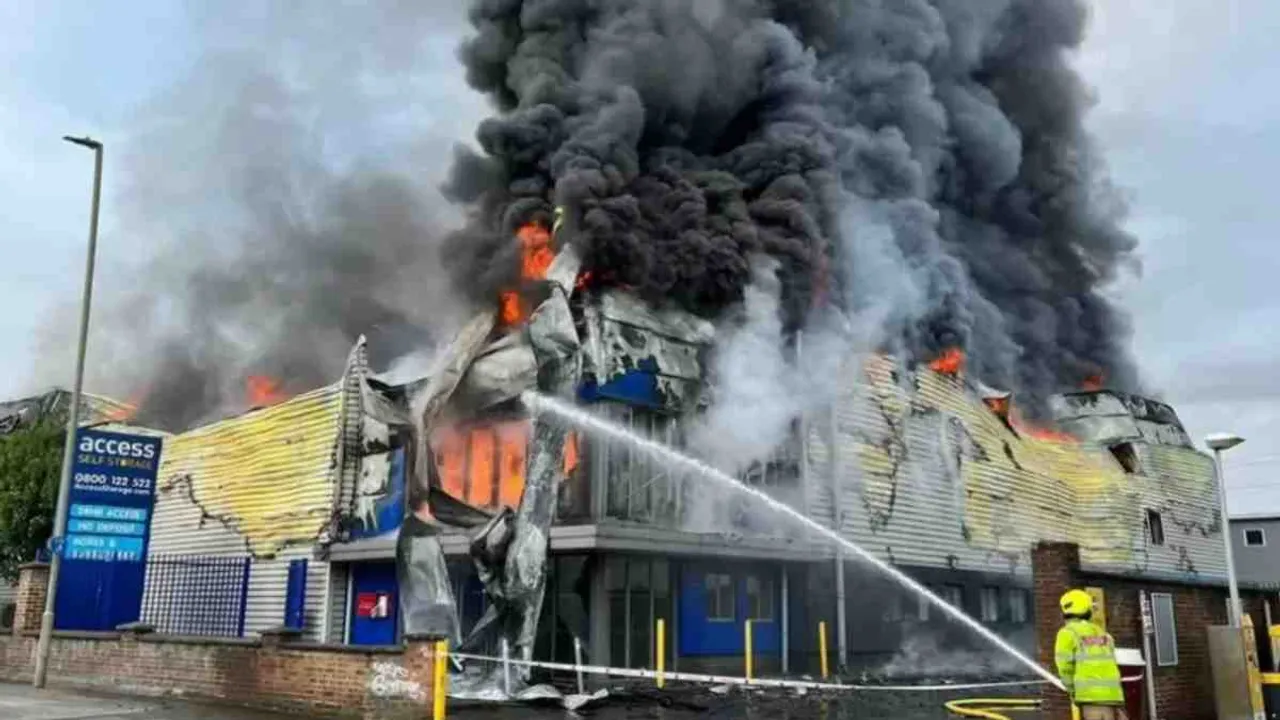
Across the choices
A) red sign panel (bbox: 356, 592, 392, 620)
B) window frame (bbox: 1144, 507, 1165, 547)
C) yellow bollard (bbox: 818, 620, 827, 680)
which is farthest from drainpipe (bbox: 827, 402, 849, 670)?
window frame (bbox: 1144, 507, 1165, 547)

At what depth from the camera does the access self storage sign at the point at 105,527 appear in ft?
53.1

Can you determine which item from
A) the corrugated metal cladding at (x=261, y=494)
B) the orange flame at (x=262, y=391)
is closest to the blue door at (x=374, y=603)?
the corrugated metal cladding at (x=261, y=494)

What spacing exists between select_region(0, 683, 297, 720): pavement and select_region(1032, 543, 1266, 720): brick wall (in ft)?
27.4

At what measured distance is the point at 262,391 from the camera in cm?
2509

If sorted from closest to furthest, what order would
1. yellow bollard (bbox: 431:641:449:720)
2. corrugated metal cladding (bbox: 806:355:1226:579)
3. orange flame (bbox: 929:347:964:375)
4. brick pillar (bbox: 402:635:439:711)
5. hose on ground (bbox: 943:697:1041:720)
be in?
yellow bollard (bbox: 431:641:449:720)
brick pillar (bbox: 402:635:439:711)
hose on ground (bbox: 943:697:1041:720)
corrugated metal cladding (bbox: 806:355:1226:579)
orange flame (bbox: 929:347:964:375)

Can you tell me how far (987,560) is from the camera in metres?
25.2

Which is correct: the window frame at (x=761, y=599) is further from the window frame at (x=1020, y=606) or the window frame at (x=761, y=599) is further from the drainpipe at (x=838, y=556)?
the window frame at (x=1020, y=606)

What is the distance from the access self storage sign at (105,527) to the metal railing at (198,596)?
1589 mm

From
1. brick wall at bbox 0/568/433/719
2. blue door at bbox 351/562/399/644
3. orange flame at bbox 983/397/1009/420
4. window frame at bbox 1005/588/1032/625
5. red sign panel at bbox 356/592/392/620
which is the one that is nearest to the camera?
brick wall at bbox 0/568/433/719

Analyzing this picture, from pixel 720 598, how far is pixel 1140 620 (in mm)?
8760

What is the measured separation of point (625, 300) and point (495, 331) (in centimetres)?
249

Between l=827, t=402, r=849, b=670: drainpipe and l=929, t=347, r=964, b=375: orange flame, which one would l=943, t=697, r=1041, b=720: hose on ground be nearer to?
l=827, t=402, r=849, b=670: drainpipe

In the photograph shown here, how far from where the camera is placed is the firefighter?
24.5ft

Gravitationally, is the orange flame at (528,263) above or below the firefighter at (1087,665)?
above
